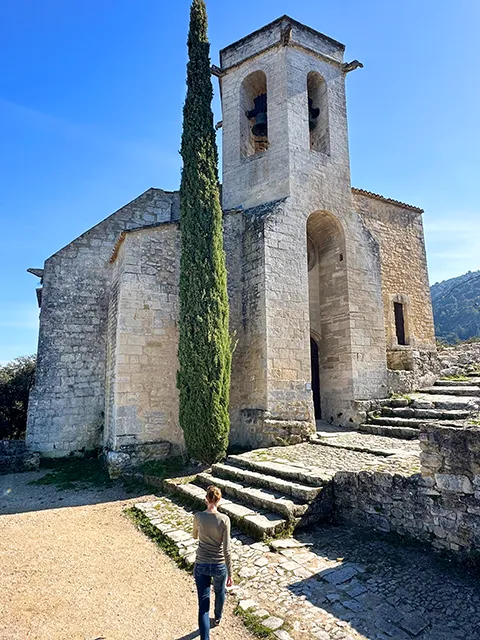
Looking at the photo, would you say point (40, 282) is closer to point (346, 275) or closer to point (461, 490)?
point (346, 275)

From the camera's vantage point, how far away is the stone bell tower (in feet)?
31.6

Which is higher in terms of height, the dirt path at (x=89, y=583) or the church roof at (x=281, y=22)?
the church roof at (x=281, y=22)

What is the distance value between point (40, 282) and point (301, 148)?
8.59 meters

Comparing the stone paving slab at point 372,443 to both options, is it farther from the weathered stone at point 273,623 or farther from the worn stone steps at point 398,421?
the weathered stone at point 273,623

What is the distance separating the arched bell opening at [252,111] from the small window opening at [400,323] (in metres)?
7.24

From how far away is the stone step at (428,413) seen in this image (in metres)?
8.42

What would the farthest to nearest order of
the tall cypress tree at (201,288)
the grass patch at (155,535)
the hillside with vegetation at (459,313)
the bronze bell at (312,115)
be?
1. the hillside with vegetation at (459,313)
2. the bronze bell at (312,115)
3. the tall cypress tree at (201,288)
4. the grass patch at (155,535)

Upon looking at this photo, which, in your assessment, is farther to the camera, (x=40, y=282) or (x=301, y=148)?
(x=40, y=282)

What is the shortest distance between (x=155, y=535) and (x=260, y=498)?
1590 millimetres

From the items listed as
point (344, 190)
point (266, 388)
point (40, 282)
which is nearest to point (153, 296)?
point (266, 388)

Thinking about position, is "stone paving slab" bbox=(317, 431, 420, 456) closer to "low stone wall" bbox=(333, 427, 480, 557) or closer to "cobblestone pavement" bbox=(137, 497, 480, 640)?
"low stone wall" bbox=(333, 427, 480, 557)

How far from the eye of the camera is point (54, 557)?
5.14 metres

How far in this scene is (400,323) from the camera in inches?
549

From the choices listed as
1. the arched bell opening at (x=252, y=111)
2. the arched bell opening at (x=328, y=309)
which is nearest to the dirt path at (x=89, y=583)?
the arched bell opening at (x=328, y=309)
